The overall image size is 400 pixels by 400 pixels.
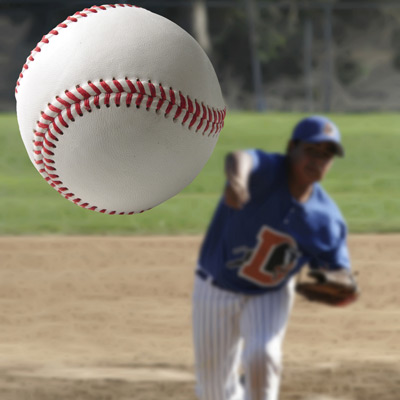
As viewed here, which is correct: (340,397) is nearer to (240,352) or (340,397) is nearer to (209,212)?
(240,352)

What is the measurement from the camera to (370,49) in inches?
1037

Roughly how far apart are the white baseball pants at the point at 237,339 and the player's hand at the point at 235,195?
0.77 metres

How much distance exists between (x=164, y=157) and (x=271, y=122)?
15894 millimetres

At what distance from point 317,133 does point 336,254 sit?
2.06ft

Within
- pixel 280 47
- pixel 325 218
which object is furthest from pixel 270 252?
pixel 280 47

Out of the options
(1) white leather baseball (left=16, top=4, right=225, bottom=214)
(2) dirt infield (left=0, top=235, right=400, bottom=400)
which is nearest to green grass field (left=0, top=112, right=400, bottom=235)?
(2) dirt infield (left=0, top=235, right=400, bottom=400)

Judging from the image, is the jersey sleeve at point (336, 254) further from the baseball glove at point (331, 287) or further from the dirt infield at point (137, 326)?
the dirt infield at point (137, 326)

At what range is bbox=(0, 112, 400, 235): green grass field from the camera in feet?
31.9

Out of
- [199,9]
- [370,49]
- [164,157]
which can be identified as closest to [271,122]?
[199,9]

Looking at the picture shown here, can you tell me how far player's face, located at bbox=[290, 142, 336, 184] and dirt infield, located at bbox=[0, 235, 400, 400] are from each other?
1.70 m

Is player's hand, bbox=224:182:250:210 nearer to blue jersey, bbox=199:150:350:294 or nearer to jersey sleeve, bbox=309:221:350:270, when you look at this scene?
blue jersey, bbox=199:150:350:294

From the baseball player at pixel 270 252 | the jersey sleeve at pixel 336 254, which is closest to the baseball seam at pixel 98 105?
the baseball player at pixel 270 252

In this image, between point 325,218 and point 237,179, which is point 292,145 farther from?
point 237,179

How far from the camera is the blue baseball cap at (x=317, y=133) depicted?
399 centimetres
